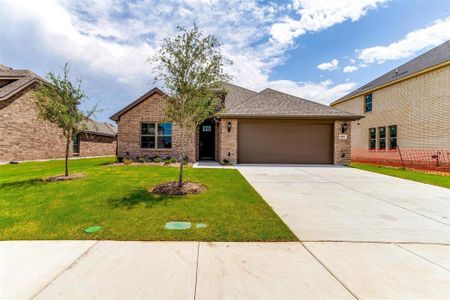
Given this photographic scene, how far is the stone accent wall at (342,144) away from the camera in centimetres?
1433

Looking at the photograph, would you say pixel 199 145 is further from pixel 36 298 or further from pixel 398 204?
pixel 36 298

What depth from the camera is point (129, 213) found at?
4660mm

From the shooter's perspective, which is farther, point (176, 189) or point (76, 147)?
point (76, 147)

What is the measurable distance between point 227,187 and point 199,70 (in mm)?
3725

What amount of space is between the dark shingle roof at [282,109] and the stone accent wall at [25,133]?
1125cm

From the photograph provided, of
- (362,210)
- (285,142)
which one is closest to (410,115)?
(285,142)

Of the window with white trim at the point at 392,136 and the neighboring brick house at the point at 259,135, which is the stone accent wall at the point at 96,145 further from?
the window with white trim at the point at 392,136

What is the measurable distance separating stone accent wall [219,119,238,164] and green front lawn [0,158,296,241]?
22.2 ft

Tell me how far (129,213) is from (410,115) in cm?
1907

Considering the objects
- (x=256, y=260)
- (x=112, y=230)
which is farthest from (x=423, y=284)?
(x=112, y=230)

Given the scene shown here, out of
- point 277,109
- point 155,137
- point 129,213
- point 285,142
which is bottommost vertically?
point 129,213

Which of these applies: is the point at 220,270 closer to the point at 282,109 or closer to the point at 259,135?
the point at 259,135

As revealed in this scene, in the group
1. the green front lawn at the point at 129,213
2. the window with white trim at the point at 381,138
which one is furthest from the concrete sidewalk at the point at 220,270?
the window with white trim at the point at 381,138

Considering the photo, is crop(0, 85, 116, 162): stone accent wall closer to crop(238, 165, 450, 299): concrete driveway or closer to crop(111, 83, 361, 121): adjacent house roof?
crop(111, 83, 361, 121): adjacent house roof
